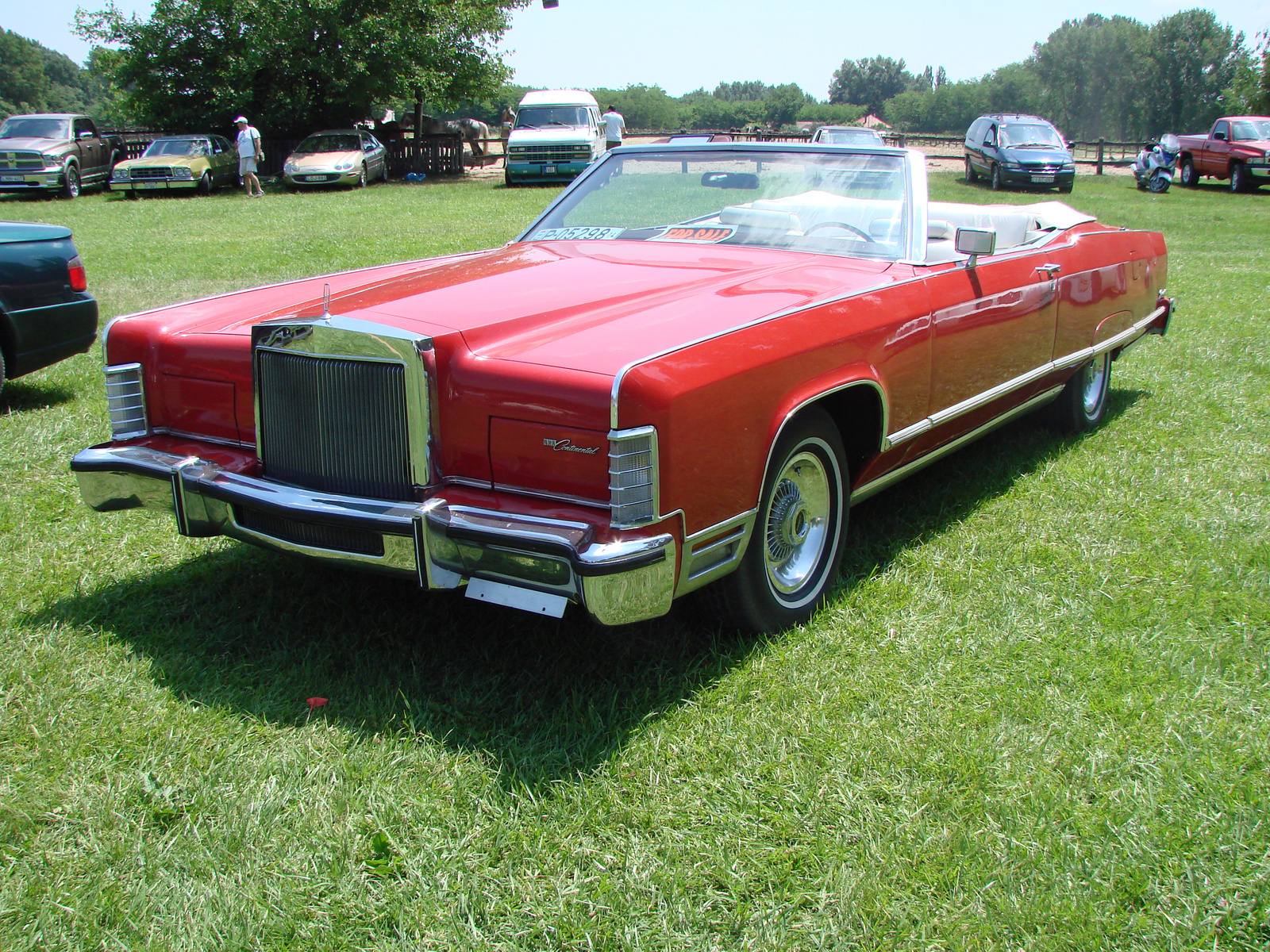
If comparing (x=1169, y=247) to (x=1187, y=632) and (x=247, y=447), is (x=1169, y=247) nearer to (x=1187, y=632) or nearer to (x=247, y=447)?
(x=1187, y=632)

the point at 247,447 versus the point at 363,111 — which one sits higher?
the point at 363,111

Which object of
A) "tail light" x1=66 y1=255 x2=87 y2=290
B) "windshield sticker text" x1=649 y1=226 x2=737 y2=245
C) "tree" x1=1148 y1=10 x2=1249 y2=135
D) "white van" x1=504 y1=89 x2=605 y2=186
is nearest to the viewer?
"windshield sticker text" x1=649 y1=226 x2=737 y2=245

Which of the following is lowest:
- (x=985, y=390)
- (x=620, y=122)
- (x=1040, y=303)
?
(x=985, y=390)

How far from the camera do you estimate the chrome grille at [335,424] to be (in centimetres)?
263

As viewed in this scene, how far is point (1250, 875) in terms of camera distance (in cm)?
214

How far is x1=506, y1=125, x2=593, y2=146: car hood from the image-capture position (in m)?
19.7

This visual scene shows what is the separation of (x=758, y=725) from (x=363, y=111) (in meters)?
25.5

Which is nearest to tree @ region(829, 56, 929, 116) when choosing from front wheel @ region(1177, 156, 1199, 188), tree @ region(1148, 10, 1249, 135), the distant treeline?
tree @ region(1148, 10, 1249, 135)

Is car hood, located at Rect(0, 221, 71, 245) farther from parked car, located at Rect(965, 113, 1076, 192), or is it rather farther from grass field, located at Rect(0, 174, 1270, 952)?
parked car, located at Rect(965, 113, 1076, 192)

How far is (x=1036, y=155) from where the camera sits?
20750 millimetres

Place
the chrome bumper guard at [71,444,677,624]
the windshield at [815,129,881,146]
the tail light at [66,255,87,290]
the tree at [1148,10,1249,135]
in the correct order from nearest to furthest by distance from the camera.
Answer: the chrome bumper guard at [71,444,677,624]
the tail light at [66,255,87,290]
the windshield at [815,129,881,146]
the tree at [1148,10,1249,135]

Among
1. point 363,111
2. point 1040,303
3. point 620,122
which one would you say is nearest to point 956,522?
point 1040,303

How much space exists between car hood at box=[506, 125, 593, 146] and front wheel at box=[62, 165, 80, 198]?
8464 mm

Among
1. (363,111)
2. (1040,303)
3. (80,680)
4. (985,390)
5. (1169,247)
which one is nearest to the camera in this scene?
(80,680)
